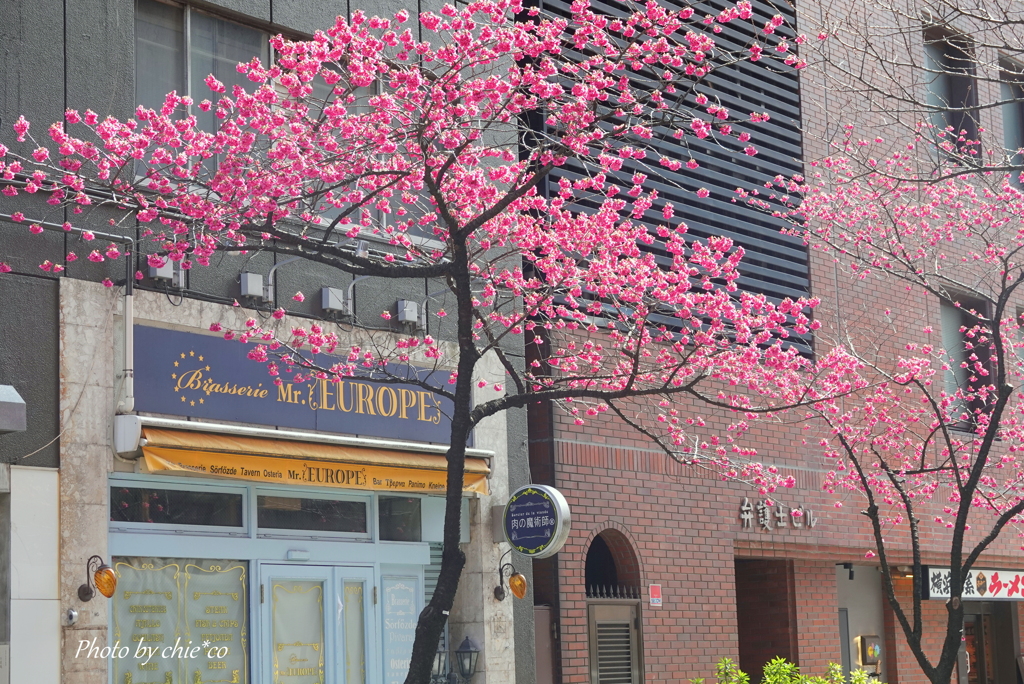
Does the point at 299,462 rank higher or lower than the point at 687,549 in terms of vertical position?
higher

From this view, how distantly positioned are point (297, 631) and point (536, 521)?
2386mm

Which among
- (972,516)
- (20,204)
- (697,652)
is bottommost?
(697,652)

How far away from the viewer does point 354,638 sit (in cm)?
1192

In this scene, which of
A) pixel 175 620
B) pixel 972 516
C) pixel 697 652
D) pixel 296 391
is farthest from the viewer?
pixel 972 516

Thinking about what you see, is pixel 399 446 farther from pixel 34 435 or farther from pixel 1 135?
pixel 1 135

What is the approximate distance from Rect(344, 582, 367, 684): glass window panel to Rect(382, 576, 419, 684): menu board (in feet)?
0.90


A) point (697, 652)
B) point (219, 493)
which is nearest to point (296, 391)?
point (219, 493)

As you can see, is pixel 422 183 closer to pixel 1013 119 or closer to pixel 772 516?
pixel 772 516

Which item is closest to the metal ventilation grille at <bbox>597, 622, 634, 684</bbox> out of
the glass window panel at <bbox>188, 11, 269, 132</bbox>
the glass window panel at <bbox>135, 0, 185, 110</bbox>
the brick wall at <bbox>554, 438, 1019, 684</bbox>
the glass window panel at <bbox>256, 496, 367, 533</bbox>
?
the brick wall at <bbox>554, 438, 1019, 684</bbox>

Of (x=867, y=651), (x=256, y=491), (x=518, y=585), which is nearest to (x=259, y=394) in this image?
(x=256, y=491)

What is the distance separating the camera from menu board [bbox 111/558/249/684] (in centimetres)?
1015

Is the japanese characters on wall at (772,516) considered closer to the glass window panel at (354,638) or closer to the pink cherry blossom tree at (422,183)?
the pink cherry blossom tree at (422,183)

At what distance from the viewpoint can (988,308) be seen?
838 inches

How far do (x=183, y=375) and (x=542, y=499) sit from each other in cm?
350
